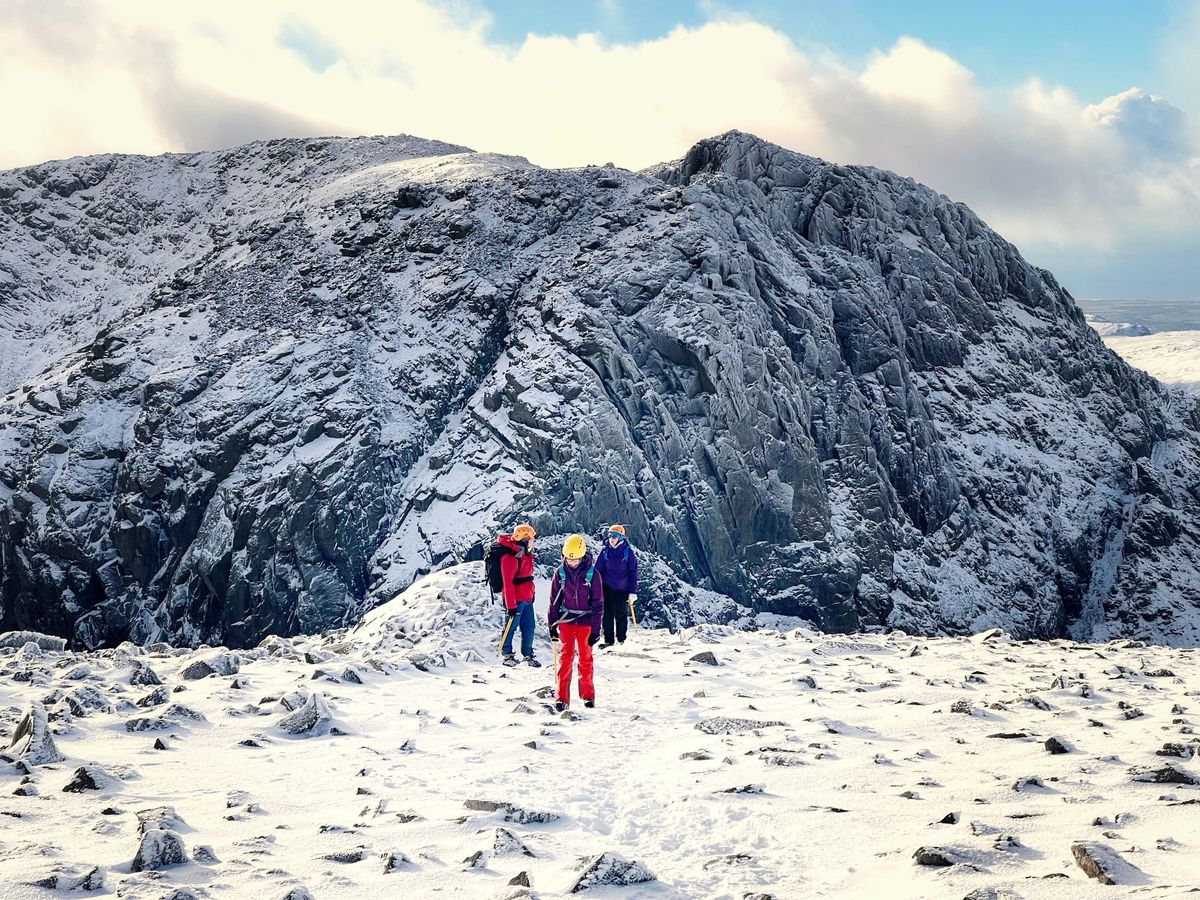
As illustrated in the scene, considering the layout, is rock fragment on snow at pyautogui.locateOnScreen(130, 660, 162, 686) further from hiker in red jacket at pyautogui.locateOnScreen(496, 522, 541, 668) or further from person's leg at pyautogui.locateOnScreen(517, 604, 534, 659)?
person's leg at pyautogui.locateOnScreen(517, 604, 534, 659)

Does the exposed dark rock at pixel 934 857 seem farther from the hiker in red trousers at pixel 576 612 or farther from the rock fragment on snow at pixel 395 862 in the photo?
the hiker in red trousers at pixel 576 612

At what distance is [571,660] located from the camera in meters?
11.1

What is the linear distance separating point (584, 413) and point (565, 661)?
27675mm

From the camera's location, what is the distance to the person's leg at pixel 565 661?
1103 cm

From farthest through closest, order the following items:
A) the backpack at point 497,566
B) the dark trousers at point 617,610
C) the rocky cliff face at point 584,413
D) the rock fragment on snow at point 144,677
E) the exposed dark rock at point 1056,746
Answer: the rocky cliff face at point 584,413 → the backpack at point 497,566 → the dark trousers at point 617,610 → the rock fragment on snow at point 144,677 → the exposed dark rock at point 1056,746

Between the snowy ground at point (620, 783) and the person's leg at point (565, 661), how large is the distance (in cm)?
36

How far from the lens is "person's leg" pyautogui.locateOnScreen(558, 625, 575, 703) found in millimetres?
11031

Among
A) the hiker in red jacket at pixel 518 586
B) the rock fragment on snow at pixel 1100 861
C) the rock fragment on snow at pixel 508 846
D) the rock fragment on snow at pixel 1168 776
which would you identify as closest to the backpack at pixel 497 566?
the hiker in red jacket at pixel 518 586

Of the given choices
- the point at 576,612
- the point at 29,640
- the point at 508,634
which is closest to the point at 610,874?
the point at 576,612

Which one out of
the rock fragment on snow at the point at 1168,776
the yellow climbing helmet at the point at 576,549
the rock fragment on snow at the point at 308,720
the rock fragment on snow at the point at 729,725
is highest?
the yellow climbing helmet at the point at 576,549

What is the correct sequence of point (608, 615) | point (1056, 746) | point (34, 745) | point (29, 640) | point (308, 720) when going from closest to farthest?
point (34, 745) < point (1056, 746) < point (308, 720) < point (608, 615) < point (29, 640)

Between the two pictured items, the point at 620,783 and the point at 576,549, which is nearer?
the point at 620,783

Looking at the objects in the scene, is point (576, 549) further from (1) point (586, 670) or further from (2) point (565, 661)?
(1) point (586, 670)

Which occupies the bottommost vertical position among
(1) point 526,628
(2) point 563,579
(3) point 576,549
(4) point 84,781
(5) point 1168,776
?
(1) point 526,628
